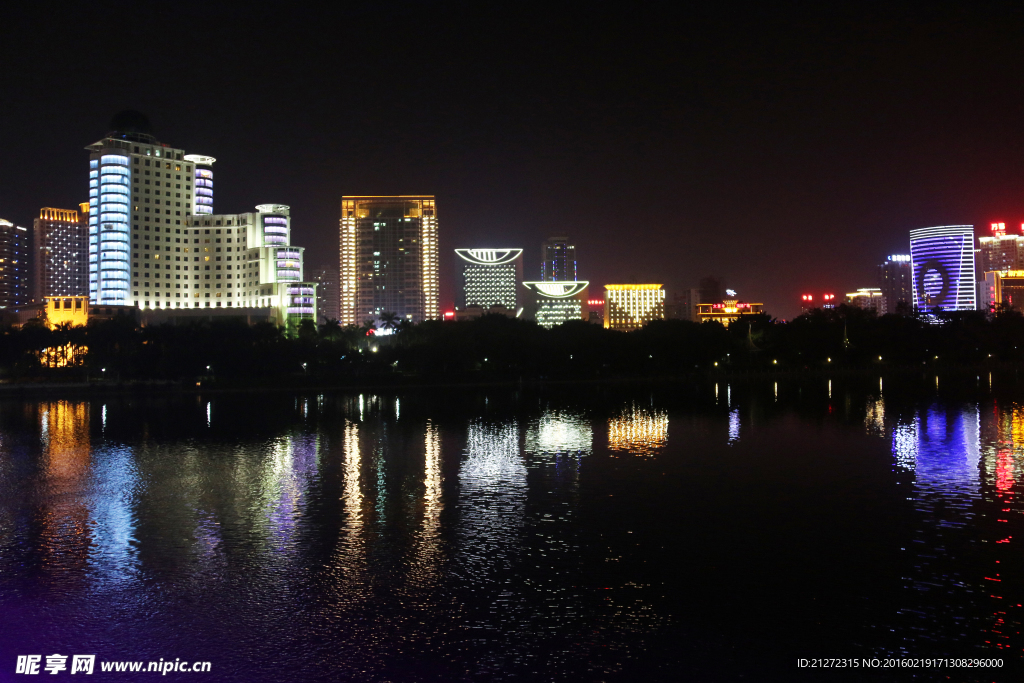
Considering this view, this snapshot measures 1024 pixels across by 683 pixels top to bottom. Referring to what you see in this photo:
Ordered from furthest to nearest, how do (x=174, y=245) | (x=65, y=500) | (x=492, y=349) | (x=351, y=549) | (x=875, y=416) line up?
1. (x=174, y=245)
2. (x=492, y=349)
3. (x=875, y=416)
4. (x=65, y=500)
5. (x=351, y=549)

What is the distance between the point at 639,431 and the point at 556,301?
438ft

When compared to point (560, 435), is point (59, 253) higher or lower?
higher

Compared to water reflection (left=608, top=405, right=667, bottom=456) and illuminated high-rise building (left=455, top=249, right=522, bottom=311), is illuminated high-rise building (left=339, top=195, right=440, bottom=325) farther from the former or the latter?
water reflection (left=608, top=405, right=667, bottom=456)

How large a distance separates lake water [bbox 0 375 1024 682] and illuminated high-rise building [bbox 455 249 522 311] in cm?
15463

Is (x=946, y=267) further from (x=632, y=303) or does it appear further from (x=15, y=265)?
(x=15, y=265)

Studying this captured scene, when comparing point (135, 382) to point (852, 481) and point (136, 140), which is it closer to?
point (136, 140)

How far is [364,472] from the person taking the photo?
23109 mm

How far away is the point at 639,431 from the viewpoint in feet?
106

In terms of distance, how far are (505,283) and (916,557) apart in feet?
567

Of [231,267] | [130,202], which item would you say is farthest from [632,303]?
[130,202]

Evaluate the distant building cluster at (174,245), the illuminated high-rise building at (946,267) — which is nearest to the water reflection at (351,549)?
the distant building cluster at (174,245)

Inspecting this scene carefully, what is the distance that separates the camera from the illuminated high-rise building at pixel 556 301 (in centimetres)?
16375

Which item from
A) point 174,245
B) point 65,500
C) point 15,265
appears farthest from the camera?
point 15,265

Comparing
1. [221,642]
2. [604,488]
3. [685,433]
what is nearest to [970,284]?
[685,433]
